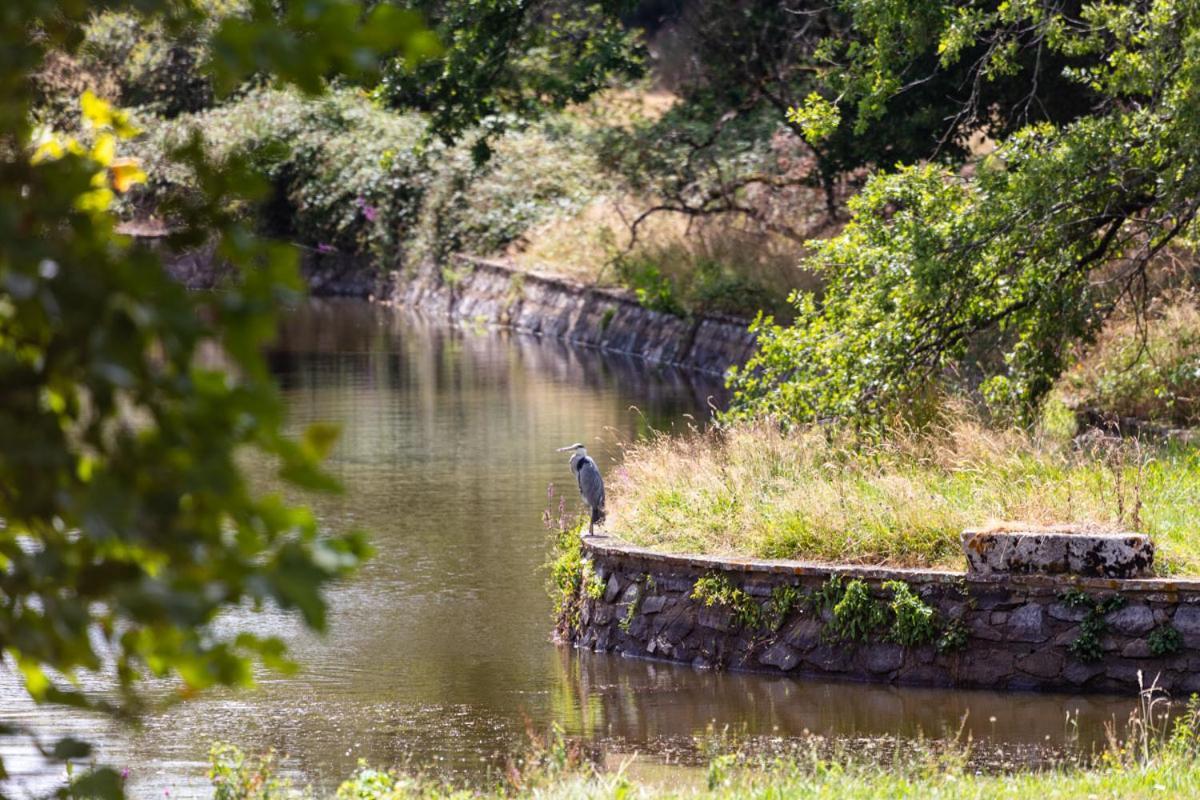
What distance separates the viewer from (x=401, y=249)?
4256 centimetres

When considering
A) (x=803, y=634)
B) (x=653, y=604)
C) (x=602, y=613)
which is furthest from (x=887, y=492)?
(x=602, y=613)

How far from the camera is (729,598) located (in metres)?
12.0

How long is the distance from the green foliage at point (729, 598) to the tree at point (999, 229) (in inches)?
135

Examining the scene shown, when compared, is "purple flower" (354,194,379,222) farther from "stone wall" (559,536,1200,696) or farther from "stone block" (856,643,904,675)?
"stone block" (856,643,904,675)

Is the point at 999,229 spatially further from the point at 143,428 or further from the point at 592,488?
the point at 143,428

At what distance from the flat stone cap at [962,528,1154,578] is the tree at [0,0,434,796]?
833 centimetres

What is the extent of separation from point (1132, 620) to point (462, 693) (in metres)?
4.23

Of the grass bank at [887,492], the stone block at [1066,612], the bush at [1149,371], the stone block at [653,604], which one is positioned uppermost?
the bush at [1149,371]

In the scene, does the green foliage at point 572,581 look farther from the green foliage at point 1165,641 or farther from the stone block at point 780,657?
the green foliage at point 1165,641

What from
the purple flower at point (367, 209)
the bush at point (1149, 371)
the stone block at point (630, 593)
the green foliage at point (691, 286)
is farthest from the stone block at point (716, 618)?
the purple flower at point (367, 209)

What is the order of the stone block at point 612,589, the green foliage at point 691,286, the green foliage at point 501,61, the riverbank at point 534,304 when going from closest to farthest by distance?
the stone block at point 612,589
the green foliage at point 501,61
the green foliage at point 691,286
the riverbank at point 534,304

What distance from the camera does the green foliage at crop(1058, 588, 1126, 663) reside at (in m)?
11.1

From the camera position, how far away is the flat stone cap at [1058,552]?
1106 centimetres

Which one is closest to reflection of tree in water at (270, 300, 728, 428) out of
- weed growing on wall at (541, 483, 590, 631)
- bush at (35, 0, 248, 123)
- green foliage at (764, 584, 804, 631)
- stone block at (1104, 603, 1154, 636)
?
weed growing on wall at (541, 483, 590, 631)
